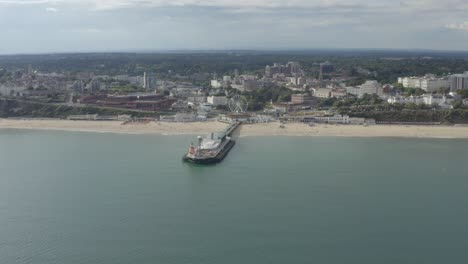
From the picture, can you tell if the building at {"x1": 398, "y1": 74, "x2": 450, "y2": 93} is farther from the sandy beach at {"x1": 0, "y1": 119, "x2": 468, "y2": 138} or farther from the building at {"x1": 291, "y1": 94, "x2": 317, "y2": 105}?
the sandy beach at {"x1": 0, "y1": 119, "x2": 468, "y2": 138}

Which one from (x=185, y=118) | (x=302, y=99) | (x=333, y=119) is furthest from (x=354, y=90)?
(x=185, y=118)

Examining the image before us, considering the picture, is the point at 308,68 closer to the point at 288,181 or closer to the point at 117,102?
the point at 117,102

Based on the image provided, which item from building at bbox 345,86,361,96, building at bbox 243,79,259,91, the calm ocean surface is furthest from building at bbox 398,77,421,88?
the calm ocean surface

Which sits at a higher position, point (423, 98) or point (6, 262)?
point (423, 98)

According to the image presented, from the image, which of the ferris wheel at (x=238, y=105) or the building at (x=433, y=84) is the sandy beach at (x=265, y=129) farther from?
the building at (x=433, y=84)

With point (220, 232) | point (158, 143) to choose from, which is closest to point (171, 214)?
point (220, 232)

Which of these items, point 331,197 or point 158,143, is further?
point 158,143
